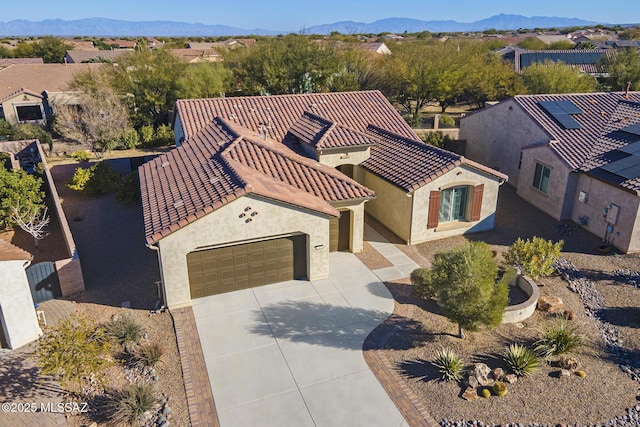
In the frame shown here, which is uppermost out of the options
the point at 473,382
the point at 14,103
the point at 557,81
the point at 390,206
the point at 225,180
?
the point at 557,81

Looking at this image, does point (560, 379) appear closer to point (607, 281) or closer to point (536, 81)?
point (607, 281)

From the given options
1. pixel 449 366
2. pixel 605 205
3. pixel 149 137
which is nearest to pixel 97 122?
pixel 149 137

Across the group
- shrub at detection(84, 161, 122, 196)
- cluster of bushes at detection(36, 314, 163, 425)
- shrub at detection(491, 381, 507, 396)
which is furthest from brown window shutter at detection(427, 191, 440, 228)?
shrub at detection(84, 161, 122, 196)

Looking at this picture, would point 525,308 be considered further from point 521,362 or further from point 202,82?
point 202,82

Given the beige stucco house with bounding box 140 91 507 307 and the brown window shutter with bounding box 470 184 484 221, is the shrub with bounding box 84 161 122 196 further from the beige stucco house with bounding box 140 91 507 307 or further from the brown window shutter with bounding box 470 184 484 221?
the brown window shutter with bounding box 470 184 484 221

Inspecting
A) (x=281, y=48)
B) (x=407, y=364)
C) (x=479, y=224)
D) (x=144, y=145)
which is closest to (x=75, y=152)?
(x=144, y=145)

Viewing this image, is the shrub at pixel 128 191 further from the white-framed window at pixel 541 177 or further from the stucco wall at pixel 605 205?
the stucco wall at pixel 605 205
